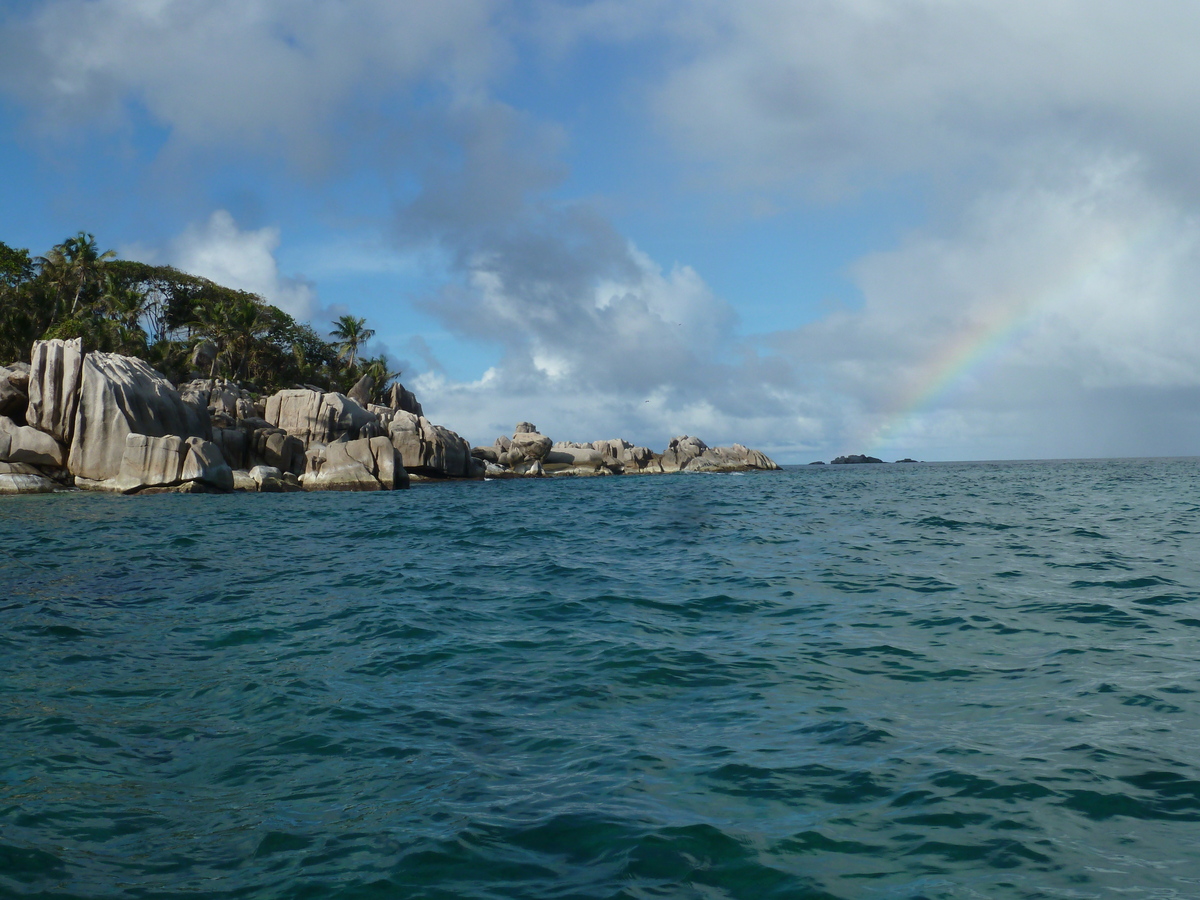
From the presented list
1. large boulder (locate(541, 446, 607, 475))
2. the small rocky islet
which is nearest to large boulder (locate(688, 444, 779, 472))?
large boulder (locate(541, 446, 607, 475))

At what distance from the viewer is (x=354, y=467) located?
1858 inches

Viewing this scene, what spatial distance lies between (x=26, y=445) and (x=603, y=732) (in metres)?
42.0

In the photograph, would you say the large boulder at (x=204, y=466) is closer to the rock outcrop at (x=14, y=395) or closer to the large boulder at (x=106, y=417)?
the large boulder at (x=106, y=417)

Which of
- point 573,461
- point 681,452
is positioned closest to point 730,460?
point 681,452

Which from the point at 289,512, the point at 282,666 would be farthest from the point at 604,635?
the point at 289,512

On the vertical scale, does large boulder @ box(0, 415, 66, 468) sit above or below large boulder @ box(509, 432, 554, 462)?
below

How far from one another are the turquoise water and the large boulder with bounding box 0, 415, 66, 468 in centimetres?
2871

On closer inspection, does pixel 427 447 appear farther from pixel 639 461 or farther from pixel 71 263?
pixel 639 461

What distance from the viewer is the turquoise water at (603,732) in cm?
427

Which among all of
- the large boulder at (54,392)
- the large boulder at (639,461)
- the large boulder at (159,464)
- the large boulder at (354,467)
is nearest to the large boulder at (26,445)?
the large boulder at (54,392)

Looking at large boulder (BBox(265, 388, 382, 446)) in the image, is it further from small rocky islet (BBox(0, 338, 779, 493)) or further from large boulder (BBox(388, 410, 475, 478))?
large boulder (BBox(388, 410, 475, 478))

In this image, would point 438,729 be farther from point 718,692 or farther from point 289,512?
point 289,512

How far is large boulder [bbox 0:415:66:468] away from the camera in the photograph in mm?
37281

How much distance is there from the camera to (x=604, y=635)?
383 inches
